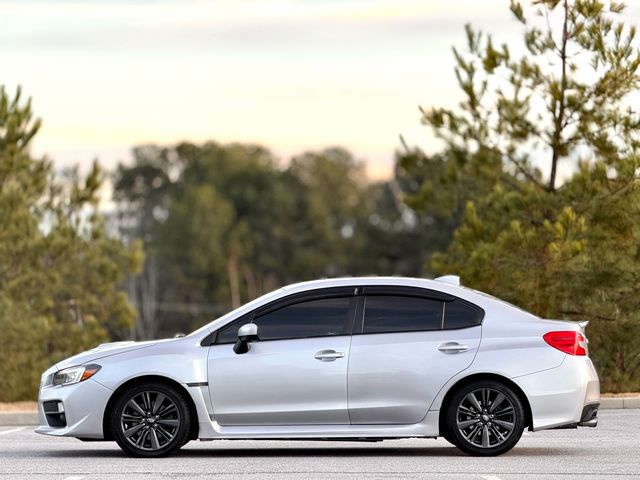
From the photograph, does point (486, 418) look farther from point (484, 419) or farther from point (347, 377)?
point (347, 377)

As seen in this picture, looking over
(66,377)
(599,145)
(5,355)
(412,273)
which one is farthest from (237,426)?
(412,273)

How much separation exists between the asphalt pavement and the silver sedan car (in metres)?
0.28

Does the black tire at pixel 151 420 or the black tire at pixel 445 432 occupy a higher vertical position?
the black tire at pixel 151 420

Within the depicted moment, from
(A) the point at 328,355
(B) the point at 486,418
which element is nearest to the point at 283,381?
(A) the point at 328,355

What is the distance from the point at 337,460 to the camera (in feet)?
42.0

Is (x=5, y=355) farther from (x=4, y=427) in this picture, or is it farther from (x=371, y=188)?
(x=371, y=188)

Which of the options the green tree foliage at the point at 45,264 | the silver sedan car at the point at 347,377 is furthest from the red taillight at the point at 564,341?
the green tree foliage at the point at 45,264

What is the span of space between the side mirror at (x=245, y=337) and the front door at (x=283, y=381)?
43mm

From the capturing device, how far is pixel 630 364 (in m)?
22.8

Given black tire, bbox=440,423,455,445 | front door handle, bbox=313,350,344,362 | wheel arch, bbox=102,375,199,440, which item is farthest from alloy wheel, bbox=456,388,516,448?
wheel arch, bbox=102,375,199,440

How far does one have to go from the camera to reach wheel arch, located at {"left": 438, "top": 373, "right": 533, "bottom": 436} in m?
12.9

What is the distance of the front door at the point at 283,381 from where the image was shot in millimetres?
12875

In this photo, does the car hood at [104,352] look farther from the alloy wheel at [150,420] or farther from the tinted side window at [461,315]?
the tinted side window at [461,315]

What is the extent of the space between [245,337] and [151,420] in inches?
43.9
